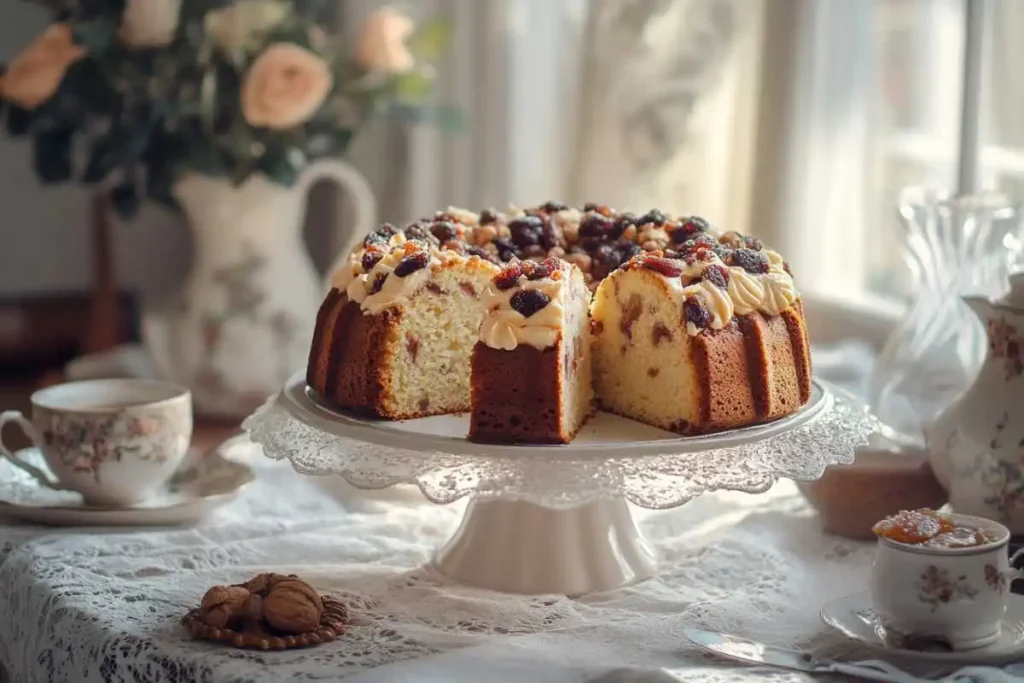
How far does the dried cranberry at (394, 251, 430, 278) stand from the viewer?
147 cm

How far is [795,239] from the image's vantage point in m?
2.59

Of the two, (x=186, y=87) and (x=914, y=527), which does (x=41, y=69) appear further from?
(x=914, y=527)

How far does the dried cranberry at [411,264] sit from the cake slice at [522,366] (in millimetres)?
119

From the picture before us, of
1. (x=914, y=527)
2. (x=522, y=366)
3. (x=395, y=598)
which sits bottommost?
(x=395, y=598)

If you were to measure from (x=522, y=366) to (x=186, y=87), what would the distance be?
118 centimetres

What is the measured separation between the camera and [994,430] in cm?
138

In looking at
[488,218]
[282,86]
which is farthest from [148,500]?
[282,86]

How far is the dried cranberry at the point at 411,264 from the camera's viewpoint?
1.47 metres

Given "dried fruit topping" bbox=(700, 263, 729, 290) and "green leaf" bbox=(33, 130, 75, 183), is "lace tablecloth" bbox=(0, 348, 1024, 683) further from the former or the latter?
"green leaf" bbox=(33, 130, 75, 183)

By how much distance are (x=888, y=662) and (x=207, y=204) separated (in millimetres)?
1526

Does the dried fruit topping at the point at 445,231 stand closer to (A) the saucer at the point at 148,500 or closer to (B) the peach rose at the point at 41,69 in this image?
(A) the saucer at the point at 148,500

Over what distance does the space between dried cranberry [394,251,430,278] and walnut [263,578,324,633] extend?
14.3 inches

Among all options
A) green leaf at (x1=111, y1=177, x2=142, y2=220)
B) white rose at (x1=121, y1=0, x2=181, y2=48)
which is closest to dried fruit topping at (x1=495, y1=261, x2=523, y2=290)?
white rose at (x1=121, y1=0, x2=181, y2=48)

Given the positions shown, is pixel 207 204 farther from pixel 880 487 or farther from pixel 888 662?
pixel 888 662
